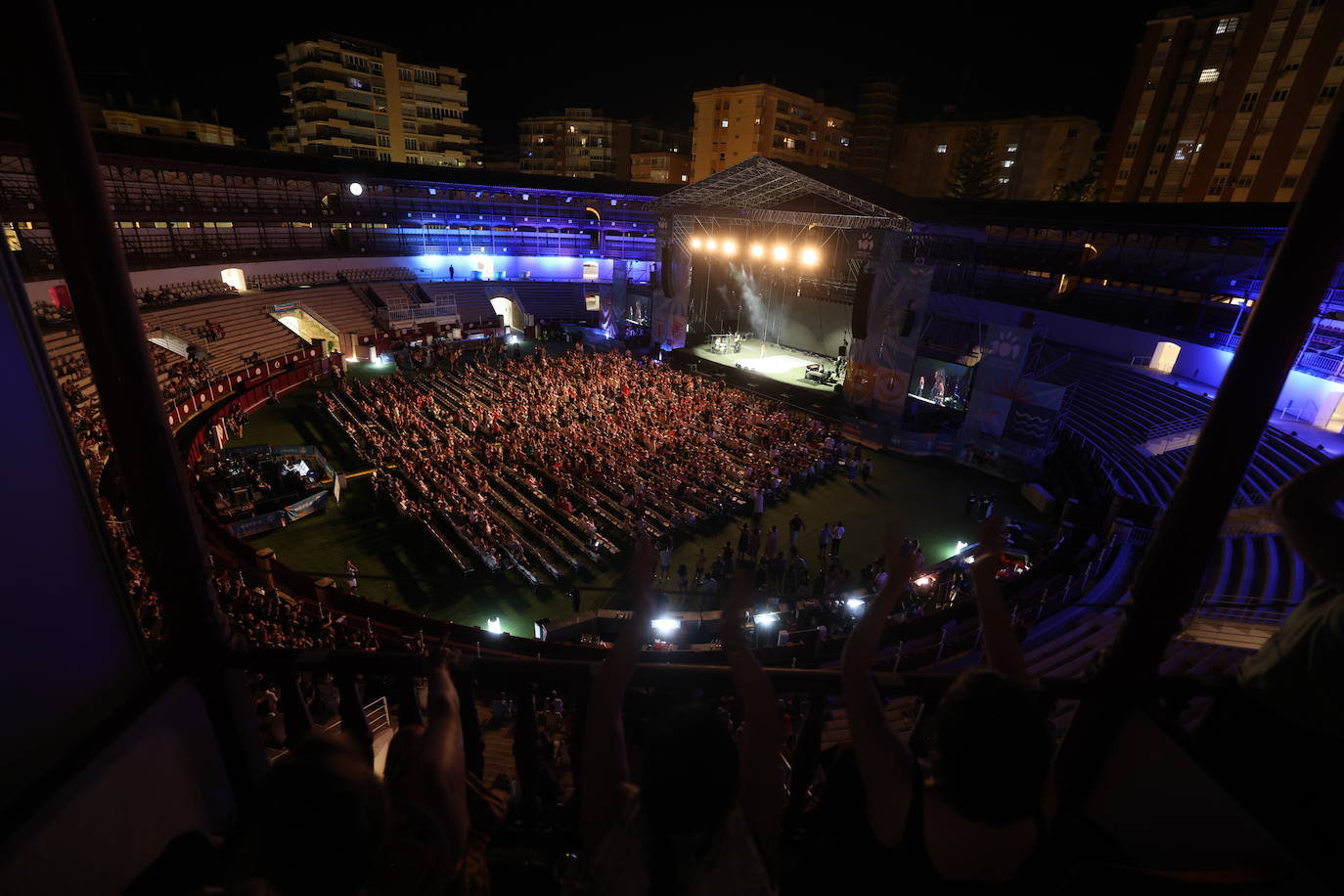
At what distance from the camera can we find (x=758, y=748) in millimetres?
2186

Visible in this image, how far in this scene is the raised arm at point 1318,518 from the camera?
2.44 metres

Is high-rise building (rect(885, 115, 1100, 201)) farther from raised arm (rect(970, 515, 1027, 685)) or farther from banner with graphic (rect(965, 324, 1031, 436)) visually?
raised arm (rect(970, 515, 1027, 685))

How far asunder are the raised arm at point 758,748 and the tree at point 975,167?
62.9 m

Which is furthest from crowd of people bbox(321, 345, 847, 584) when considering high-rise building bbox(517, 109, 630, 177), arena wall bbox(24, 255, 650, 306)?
high-rise building bbox(517, 109, 630, 177)

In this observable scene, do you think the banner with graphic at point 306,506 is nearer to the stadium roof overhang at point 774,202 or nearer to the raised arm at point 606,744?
the raised arm at point 606,744

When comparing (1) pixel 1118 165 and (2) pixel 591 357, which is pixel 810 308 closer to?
(2) pixel 591 357

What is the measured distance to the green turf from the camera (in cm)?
1405

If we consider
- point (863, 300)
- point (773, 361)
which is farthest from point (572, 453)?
point (773, 361)

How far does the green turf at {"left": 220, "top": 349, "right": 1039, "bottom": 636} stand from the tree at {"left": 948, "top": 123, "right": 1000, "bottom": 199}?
140ft

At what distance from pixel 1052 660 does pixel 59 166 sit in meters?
12.7

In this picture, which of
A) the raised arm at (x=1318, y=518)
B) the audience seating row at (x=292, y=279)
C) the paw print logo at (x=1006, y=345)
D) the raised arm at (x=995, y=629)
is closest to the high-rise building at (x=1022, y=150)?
the paw print logo at (x=1006, y=345)

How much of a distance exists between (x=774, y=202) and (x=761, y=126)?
3546cm

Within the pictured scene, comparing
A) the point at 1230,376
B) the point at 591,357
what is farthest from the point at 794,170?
the point at 1230,376

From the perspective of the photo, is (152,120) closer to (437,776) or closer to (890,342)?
(890,342)
